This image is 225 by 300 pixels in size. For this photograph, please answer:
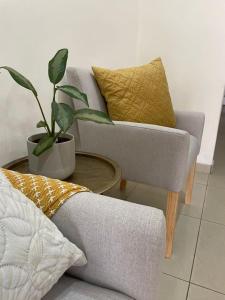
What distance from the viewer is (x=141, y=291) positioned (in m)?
0.65

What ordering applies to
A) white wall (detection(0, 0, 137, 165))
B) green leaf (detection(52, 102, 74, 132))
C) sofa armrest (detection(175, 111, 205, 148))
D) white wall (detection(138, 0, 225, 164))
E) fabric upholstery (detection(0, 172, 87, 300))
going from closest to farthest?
fabric upholstery (detection(0, 172, 87, 300)) → green leaf (detection(52, 102, 74, 132)) → white wall (detection(0, 0, 137, 165)) → sofa armrest (detection(175, 111, 205, 148)) → white wall (detection(138, 0, 225, 164))

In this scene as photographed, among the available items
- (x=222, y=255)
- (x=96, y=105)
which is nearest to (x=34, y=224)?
(x=96, y=105)

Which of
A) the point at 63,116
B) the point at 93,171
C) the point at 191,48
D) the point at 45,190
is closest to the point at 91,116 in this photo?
the point at 63,116

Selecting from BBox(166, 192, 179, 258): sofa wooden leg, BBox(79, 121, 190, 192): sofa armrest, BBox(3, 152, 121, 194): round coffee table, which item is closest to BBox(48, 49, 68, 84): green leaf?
BBox(3, 152, 121, 194): round coffee table

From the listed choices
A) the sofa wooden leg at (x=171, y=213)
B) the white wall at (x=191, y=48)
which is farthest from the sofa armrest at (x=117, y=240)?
the white wall at (x=191, y=48)

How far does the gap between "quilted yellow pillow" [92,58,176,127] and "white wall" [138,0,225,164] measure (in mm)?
747

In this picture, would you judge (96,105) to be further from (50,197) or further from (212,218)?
(212,218)

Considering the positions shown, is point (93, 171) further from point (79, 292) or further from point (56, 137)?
point (79, 292)

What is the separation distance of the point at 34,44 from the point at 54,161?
1.78ft

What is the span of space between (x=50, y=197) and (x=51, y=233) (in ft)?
0.42

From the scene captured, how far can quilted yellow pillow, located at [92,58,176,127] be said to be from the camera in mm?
1446

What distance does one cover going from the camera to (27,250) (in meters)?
0.54

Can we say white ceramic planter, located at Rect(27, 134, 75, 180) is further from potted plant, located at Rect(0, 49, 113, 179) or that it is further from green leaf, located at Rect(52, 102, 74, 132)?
green leaf, located at Rect(52, 102, 74, 132)

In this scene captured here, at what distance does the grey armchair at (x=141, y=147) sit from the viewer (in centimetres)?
125
